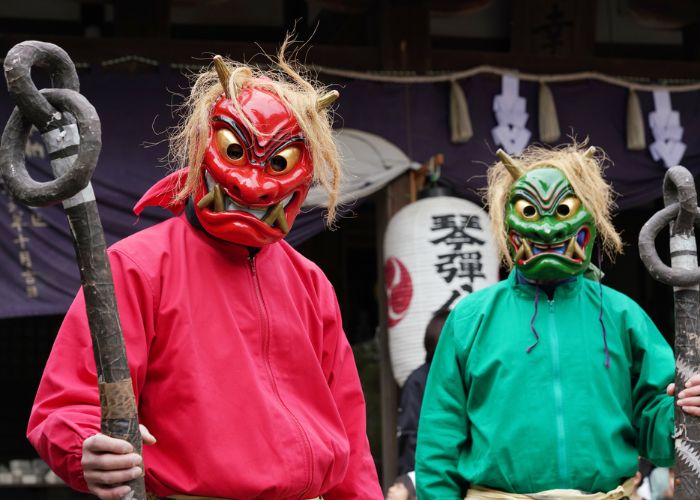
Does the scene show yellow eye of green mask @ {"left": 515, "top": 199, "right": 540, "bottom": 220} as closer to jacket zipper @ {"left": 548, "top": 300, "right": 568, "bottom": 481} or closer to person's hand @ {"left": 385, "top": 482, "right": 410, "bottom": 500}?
jacket zipper @ {"left": 548, "top": 300, "right": 568, "bottom": 481}

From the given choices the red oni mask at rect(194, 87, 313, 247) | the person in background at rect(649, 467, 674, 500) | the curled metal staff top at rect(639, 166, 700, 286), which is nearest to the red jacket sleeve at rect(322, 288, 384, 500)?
the red oni mask at rect(194, 87, 313, 247)

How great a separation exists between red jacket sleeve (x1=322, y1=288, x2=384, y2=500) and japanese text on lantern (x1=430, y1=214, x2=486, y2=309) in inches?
163

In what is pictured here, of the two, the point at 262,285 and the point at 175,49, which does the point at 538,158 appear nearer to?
the point at 262,285

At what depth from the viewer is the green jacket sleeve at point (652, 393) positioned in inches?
175

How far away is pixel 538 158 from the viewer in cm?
520

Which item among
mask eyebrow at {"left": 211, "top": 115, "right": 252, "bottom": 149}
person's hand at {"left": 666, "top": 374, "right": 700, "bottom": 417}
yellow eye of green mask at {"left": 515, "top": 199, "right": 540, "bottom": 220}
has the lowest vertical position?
person's hand at {"left": 666, "top": 374, "right": 700, "bottom": 417}

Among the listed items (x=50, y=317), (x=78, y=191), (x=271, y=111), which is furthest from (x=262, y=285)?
(x=50, y=317)

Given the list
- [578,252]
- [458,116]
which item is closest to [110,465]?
[578,252]

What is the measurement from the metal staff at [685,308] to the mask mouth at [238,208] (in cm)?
145

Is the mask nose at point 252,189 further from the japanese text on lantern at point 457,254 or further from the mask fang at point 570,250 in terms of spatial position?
the japanese text on lantern at point 457,254

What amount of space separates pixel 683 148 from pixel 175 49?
3.68 metres

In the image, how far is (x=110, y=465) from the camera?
8.87 feet

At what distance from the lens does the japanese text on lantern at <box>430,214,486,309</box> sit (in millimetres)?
7832

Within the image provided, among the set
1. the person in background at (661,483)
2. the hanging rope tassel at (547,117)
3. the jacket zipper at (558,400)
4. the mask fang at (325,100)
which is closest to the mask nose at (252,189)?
the mask fang at (325,100)
